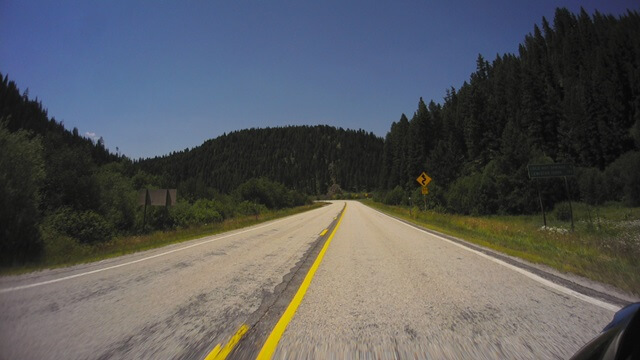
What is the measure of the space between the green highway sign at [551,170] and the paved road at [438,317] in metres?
16.6

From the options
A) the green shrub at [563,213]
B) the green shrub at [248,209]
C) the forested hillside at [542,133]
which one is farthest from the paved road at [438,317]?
the forested hillside at [542,133]

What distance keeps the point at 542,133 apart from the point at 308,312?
74.0 meters

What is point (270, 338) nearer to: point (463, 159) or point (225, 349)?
point (225, 349)

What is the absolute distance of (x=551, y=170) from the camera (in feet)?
66.0

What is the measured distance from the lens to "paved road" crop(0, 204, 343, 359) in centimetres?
341

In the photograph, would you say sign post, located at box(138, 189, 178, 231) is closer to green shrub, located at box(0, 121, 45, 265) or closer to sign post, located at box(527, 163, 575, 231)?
green shrub, located at box(0, 121, 45, 265)

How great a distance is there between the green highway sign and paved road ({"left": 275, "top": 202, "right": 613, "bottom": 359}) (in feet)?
54.6

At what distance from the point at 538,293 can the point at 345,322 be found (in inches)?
131

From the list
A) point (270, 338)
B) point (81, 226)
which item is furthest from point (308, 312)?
point (81, 226)

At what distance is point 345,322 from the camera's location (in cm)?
405

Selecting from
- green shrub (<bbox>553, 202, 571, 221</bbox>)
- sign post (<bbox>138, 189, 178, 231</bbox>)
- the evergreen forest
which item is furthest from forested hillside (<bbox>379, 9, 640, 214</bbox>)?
sign post (<bbox>138, 189, 178, 231</bbox>)

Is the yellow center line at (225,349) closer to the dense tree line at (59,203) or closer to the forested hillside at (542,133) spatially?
the dense tree line at (59,203)

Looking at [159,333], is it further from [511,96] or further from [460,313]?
[511,96]

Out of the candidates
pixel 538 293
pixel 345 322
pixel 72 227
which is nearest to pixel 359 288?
pixel 345 322
